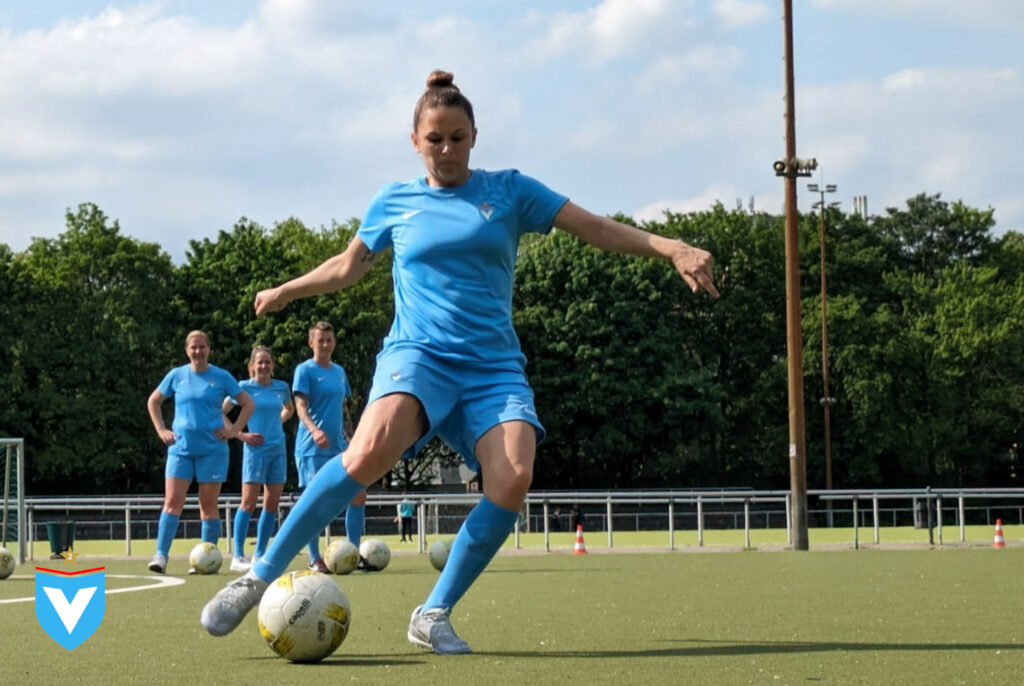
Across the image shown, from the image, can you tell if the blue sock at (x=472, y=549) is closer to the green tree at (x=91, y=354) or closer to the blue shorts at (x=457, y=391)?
the blue shorts at (x=457, y=391)

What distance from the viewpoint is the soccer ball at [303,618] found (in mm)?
6605

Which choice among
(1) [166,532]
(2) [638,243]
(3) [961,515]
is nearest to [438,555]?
(1) [166,532]

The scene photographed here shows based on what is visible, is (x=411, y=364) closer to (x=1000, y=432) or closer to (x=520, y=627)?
(x=520, y=627)

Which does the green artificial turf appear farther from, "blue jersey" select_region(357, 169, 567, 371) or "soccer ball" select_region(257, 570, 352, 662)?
"blue jersey" select_region(357, 169, 567, 371)

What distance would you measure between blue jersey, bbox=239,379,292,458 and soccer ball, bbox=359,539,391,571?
4.60 ft

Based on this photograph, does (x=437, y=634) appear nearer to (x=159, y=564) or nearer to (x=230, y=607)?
(x=230, y=607)

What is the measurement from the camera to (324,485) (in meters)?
6.90

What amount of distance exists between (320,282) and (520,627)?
7.17 ft

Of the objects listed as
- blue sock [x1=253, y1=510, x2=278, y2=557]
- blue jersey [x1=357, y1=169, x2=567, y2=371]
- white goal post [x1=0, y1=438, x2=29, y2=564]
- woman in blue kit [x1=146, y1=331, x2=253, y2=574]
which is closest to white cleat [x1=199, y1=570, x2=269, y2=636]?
blue jersey [x1=357, y1=169, x2=567, y2=371]

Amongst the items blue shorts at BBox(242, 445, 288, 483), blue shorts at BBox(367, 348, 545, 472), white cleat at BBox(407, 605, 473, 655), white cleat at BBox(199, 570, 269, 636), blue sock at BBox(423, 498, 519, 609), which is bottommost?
white cleat at BBox(407, 605, 473, 655)

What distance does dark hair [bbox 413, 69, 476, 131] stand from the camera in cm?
709

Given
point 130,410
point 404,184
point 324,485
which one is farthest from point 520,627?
point 130,410

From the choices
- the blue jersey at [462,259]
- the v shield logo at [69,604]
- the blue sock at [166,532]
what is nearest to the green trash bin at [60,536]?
the blue sock at [166,532]

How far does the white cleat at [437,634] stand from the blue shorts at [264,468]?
8.78 meters
